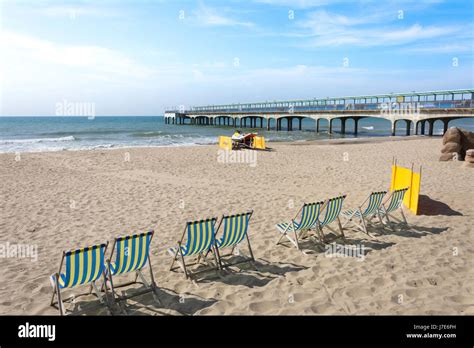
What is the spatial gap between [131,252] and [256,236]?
8.83 feet

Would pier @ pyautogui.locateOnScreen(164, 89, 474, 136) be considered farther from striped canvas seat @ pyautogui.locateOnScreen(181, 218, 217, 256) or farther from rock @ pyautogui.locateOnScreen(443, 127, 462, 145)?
striped canvas seat @ pyautogui.locateOnScreen(181, 218, 217, 256)

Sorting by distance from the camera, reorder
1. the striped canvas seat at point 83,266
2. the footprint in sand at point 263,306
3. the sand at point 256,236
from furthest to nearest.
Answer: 1. the sand at point 256,236
2. the footprint in sand at point 263,306
3. the striped canvas seat at point 83,266

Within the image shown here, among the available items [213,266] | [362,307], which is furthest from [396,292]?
[213,266]

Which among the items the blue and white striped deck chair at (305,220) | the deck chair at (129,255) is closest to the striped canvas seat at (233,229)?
the blue and white striped deck chair at (305,220)

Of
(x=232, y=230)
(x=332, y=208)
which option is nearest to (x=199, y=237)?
(x=232, y=230)

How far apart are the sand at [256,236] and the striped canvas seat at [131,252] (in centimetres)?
44

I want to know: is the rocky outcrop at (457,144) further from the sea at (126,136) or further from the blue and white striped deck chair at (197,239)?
the sea at (126,136)

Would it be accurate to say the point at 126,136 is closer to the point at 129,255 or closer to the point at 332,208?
the point at 332,208

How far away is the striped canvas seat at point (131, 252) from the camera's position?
386cm

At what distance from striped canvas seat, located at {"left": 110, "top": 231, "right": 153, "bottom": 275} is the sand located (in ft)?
1.45

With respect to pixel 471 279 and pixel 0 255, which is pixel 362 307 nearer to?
pixel 471 279

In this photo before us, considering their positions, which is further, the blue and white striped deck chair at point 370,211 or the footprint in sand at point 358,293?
→ the blue and white striped deck chair at point 370,211

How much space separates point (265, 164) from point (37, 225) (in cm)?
966

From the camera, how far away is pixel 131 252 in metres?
3.94
